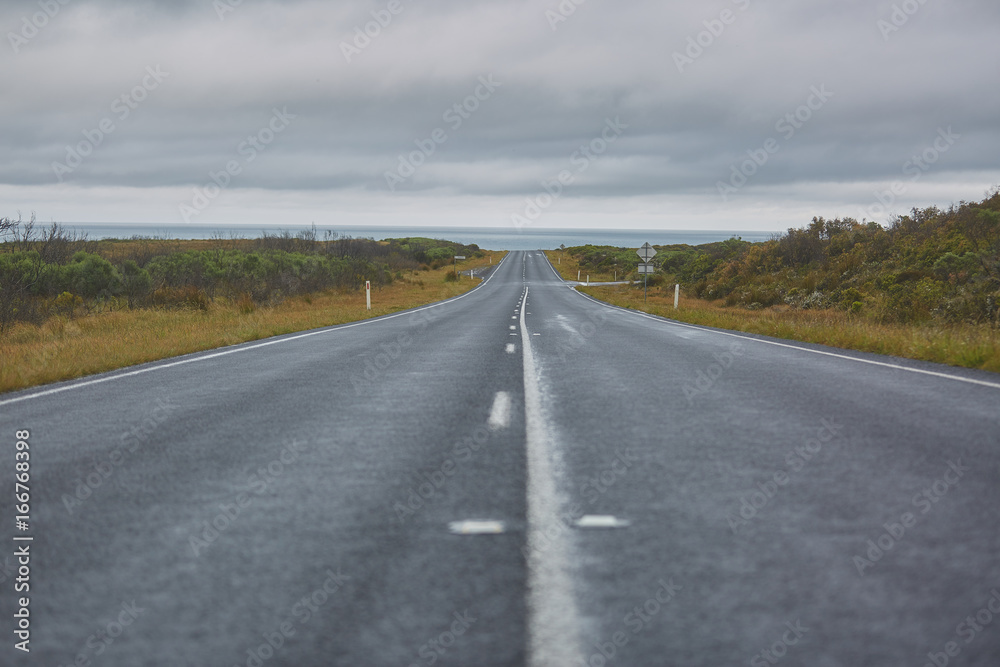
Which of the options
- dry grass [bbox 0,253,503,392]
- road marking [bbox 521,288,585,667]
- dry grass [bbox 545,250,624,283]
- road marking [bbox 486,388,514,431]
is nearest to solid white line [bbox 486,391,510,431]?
road marking [bbox 486,388,514,431]

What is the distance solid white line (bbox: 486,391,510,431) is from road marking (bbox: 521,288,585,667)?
112cm

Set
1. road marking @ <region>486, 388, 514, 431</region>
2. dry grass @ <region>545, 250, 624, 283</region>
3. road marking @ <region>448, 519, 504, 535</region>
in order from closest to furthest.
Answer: road marking @ <region>448, 519, 504, 535</region>
road marking @ <region>486, 388, 514, 431</region>
dry grass @ <region>545, 250, 624, 283</region>

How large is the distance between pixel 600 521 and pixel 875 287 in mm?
Answer: 28706

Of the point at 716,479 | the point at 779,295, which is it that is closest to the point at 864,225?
the point at 779,295

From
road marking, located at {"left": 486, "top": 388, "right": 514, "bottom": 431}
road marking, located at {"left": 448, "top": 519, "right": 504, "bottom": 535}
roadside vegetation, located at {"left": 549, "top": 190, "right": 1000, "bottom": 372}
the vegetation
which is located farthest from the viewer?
the vegetation

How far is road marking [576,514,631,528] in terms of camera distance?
11.8 feet

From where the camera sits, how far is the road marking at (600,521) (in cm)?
360

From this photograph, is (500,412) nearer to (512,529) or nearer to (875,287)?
(512,529)

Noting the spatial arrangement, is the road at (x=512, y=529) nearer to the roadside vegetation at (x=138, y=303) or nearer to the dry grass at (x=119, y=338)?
the dry grass at (x=119, y=338)

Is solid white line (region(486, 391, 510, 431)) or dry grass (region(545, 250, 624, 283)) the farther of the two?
dry grass (region(545, 250, 624, 283))

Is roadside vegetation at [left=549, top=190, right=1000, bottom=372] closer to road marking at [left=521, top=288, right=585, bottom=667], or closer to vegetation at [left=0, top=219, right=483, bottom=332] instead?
road marking at [left=521, top=288, right=585, bottom=667]

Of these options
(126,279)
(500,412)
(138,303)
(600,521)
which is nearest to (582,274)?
(126,279)

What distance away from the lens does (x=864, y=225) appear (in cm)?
3931

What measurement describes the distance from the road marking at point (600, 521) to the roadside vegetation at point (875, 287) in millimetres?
8214
